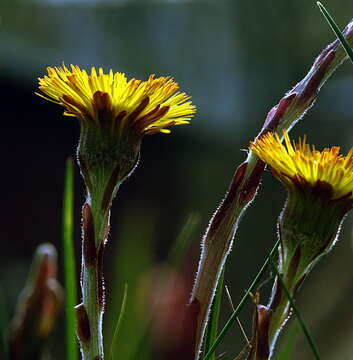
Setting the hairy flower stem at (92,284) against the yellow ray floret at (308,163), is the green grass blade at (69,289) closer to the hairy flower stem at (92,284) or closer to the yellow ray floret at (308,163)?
the hairy flower stem at (92,284)

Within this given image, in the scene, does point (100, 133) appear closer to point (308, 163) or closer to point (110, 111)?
point (110, 111)

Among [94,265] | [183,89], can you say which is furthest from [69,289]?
[183,89]

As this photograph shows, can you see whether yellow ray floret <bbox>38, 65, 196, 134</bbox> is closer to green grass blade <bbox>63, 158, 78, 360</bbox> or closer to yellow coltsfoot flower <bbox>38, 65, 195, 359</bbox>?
yellow coltsfoot flower <bbox>38, 65, 195, 359</bbox>

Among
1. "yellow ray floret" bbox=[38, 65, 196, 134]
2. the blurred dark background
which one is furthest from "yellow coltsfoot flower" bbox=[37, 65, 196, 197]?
the blurred dark background

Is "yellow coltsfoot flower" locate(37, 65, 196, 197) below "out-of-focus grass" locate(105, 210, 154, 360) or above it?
above

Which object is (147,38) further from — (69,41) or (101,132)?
(101,132)
